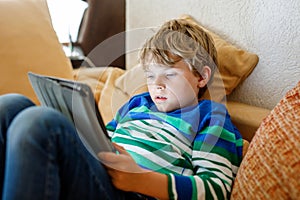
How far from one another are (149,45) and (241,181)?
505 mm

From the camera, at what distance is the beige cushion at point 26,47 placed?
1.32 meters

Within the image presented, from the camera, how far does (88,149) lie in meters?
0.82

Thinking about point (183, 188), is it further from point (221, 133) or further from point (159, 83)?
point (159, 83)

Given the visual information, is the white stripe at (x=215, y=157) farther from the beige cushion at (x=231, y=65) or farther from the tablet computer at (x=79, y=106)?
the beige cushion at (x=231, y=65)

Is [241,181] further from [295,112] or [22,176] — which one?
[22,176]

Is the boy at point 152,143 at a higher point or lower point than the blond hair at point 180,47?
lower

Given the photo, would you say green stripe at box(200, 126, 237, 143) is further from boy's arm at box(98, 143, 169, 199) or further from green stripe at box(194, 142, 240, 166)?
boy's arm at box(98, 143, 169, 199)

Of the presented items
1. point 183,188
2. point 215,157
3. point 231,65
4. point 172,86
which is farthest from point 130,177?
point 231,65

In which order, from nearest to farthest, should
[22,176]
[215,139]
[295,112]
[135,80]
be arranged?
[22,176], [295,112], [215,139], [135,80]

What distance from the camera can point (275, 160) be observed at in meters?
0.81

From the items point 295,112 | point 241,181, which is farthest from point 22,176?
point 295,112

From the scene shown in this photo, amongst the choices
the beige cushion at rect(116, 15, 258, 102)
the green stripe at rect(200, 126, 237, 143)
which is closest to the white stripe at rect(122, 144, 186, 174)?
the green stripe at rect(200, 126, 237, 143)

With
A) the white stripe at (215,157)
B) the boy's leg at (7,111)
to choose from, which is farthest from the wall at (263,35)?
the boy's leg at (7,111)

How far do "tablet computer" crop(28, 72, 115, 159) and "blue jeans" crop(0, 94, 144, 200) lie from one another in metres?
0.02
